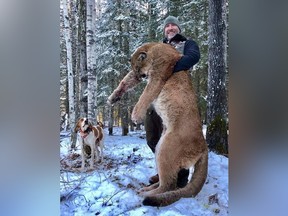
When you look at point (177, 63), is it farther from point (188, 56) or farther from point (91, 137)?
point (91, 137)

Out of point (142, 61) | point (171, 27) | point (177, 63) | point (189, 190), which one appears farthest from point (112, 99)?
point (189, 190)

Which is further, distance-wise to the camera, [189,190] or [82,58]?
[82,58]

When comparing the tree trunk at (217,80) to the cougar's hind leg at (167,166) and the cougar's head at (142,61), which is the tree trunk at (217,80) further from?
the cougar's head at (142,61)

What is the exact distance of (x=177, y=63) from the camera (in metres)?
1.93

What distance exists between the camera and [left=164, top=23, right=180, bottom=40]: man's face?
1935mm

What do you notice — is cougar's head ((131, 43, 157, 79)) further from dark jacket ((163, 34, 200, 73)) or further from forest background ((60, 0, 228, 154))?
dark jacket ((163, 34, 200, 73))

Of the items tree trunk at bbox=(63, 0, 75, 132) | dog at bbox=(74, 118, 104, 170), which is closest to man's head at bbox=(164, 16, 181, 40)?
tree trunk at bbox=(63, 0, 75, 132)

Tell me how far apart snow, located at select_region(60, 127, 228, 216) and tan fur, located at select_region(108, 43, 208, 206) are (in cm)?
7

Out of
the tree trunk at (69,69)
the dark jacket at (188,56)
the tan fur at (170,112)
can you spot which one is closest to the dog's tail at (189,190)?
the tan fur at (170,112)

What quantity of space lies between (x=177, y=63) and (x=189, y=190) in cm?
77

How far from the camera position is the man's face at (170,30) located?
76.2 inches
